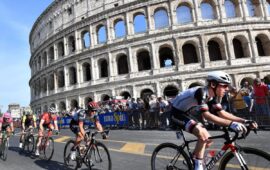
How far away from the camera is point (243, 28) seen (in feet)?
105

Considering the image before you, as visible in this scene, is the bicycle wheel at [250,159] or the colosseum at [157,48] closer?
the bicycle wheel at [250,159]

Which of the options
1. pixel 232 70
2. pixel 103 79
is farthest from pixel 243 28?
pixel 103 79

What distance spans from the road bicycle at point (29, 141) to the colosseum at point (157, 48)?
22061 mm

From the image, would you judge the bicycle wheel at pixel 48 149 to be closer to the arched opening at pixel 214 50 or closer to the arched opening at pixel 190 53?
the arched opening at pixel 190 53

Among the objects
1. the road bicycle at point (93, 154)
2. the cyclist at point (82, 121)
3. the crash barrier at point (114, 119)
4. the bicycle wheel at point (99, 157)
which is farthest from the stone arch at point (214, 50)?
the bicycle wheel at point (99, 157)

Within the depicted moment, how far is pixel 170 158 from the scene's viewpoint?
4957 mm

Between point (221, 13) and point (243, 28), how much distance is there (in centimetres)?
288

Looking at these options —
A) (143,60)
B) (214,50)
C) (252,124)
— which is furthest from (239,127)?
(143,60)

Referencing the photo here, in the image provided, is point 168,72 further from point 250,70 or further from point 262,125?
point 262,125

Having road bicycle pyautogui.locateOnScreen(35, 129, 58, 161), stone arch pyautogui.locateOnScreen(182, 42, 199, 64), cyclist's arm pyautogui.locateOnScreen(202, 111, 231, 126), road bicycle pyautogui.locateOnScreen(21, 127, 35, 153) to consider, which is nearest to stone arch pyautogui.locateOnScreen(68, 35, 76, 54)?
stone arch pyautogui.locateOnScreen(182, 42, 199, 64)

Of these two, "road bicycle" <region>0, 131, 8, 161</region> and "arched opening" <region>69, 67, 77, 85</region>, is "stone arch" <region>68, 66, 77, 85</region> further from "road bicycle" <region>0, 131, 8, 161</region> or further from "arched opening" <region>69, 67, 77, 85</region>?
"road bicycle" <region>0, 131, 8, 161</region>

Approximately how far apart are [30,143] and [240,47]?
2877 centimetres

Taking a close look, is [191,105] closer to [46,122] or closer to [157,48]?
[46,122]

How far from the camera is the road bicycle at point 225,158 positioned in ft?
12.2
